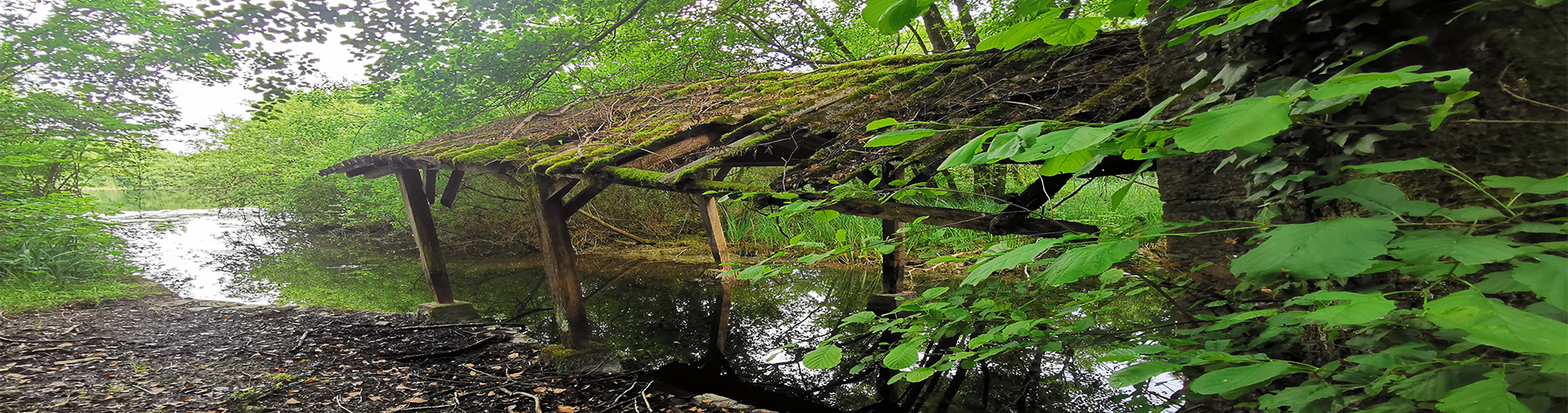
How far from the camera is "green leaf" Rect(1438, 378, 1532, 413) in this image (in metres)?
0.65

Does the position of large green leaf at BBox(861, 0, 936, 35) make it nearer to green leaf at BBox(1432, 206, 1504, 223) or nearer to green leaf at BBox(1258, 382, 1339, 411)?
green leaf at BBox(1432, 206, 1504, 223)

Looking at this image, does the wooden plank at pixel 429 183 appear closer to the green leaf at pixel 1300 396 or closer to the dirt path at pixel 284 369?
the dirt path at pixel 284 369

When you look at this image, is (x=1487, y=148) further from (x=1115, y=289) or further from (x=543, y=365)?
(x=543, y=365)

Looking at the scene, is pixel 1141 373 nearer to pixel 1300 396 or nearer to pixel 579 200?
pixel 1300 396

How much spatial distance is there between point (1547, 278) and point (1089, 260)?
425 millimetres

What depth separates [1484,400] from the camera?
0.68 meters

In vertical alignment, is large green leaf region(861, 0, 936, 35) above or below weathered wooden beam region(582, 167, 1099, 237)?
above

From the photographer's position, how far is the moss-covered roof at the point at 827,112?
285 cm

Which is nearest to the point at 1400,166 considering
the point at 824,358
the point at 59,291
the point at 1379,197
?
the point at 1379,197

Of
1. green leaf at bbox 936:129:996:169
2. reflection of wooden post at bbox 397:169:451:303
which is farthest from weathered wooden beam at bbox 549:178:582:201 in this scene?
green leaf at bbox 936:129:996:169

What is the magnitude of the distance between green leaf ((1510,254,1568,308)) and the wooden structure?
2.40 feet

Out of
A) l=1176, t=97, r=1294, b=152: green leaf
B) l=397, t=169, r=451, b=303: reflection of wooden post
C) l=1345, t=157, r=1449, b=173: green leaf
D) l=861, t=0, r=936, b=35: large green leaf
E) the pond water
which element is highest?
l=861, t=0, r=936, b=35: large green leaf

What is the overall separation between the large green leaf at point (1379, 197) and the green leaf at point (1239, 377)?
9.4 inches

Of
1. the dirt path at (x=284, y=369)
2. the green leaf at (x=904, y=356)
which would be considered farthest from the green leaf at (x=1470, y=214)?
the dirt path at (x=284, y=369)
